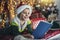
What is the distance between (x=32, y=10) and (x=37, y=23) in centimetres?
17

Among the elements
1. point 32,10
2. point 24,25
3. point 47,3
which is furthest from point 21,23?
point 47,3

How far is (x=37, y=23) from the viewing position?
2627 mm

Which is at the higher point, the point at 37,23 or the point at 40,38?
the point at 37,23

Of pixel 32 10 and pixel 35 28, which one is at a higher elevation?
pixel 32 10

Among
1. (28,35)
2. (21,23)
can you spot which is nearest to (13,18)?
(21,23)

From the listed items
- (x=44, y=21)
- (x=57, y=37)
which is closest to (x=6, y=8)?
(x=44, y=21)

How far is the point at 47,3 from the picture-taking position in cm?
259

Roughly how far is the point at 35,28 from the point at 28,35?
0.39 ft

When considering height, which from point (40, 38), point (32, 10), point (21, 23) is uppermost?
point (32, 10)

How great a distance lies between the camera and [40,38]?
2621 millimetres

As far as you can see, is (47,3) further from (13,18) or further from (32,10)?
(13,18)

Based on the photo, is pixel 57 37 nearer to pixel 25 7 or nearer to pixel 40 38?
pixel 40 38

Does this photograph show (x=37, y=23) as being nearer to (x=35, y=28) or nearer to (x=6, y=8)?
(x=35, y=28)

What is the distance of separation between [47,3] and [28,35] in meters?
0.45
